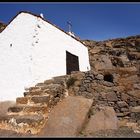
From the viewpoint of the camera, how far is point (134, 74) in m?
10.1

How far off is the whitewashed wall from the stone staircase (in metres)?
0.61

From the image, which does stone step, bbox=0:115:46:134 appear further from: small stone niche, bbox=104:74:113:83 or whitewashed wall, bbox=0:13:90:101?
small stone niche, bbox=104:74:113:83

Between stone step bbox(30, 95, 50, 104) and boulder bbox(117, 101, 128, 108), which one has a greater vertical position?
stone step bbox(30, 95, 50, 104)

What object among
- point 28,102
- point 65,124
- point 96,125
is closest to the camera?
point 65,124

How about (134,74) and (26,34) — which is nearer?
(26,34)

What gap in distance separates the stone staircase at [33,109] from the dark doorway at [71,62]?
264 cm

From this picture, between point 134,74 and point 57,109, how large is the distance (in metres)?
4.62

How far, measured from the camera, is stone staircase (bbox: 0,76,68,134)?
6051mm

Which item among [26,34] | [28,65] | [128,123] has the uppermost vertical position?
[26,34]

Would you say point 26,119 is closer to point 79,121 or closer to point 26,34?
point 79,121

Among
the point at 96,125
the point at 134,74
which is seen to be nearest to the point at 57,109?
the point at 96,125

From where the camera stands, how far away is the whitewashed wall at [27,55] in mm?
8719

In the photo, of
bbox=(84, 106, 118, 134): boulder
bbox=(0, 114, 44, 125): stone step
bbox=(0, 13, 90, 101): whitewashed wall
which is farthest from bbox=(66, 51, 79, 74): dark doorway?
bbox=(0, 114, 44, 125): stone step

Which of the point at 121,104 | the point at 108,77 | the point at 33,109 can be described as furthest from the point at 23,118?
the point at 108,77
